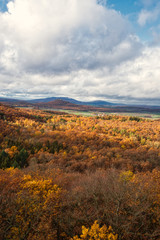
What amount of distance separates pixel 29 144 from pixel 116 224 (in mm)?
58797

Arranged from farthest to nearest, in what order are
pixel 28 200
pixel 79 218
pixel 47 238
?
1. pixel 28 200
2. pixel 79 218
3. pixel 47 238

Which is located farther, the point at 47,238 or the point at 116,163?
the point at 116,163

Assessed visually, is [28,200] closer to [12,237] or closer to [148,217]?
[12,237]

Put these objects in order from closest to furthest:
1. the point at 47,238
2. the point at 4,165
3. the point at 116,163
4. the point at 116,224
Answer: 1. the point at 47,238
2. the point at 116,224
3. the point at 4,165
4. the point at 116,163

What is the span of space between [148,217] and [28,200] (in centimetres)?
1353

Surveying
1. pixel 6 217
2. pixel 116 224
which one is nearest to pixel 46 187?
pixel 6 217

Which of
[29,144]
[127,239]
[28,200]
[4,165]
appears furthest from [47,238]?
[29,144]

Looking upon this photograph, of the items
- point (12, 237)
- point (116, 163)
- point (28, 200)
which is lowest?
point (116, 163)

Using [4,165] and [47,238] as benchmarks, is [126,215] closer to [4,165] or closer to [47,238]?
[47,238]

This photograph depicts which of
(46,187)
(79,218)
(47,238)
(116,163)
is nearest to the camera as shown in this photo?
(47,238)

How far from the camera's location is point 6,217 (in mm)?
12141

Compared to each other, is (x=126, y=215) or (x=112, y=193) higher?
(x=112, y=193)

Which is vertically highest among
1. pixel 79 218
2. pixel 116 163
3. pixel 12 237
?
pixel 79 218

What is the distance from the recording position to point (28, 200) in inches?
546
